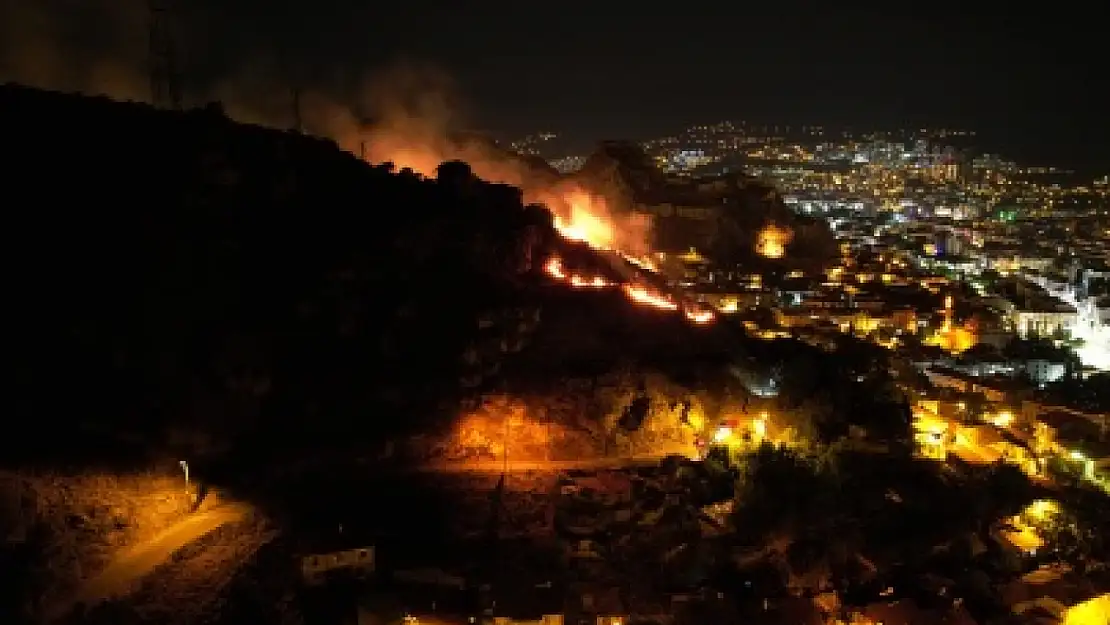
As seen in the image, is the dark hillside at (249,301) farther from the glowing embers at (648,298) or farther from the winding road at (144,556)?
the winding road at (144,556)

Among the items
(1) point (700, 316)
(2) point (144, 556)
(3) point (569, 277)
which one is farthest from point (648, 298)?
(2) point (144, 556)

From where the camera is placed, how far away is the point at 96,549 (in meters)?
17.6

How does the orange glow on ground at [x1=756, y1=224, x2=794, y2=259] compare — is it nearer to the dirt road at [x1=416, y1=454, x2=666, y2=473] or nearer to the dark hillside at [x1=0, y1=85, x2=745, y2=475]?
the dark hillside at [x1=0, y1=85, x2=745, y2=475]

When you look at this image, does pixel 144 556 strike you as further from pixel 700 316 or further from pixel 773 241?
pixel 773 241

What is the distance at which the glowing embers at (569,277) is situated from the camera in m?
29.7

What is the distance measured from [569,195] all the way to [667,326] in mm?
28217

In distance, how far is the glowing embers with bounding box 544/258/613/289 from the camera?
2973 cm

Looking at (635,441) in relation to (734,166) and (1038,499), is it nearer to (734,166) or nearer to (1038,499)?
(1038,499)

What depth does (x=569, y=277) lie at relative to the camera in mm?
30141

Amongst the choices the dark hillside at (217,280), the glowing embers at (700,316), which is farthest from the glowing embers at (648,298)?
the dark hillside at (217,280)

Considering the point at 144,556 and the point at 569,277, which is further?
the point at 569,277

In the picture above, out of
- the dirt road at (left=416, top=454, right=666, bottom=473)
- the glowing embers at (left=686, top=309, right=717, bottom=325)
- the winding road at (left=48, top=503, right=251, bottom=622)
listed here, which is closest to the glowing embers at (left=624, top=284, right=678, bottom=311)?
the glowing embers at (left=686, top=309, right=717, bottom=325)

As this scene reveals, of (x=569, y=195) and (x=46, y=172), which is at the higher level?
(x=569, y=195)

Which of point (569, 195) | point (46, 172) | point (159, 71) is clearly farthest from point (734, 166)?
point (46, 172)
